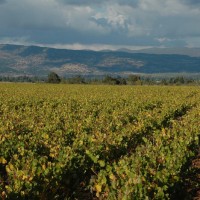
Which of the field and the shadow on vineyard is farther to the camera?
the shadow on vineyard

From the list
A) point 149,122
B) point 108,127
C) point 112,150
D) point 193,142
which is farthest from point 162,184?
point 149,122

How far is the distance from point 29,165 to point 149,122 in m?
10.3

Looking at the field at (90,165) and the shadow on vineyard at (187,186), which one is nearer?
the field at (90,165)

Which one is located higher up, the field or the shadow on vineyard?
→ the field

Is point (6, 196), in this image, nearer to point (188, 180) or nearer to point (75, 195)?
point (75, 195)

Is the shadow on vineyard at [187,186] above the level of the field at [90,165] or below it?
below

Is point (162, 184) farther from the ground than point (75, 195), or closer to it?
farther from the ground

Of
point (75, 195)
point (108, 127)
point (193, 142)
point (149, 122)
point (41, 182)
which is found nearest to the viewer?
point (41, 182)

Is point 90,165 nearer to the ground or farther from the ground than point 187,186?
farther from the ground

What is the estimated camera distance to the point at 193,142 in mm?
13766

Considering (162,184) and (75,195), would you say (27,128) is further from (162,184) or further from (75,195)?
(162,184)

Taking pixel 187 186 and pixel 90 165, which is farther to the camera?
pixel 90 165

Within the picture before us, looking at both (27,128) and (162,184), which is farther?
(27,128)

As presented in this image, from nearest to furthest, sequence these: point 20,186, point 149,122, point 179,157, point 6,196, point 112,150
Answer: point 6,196 < point 20,186 < point 179,157 < point 112,150 < point 149,122
